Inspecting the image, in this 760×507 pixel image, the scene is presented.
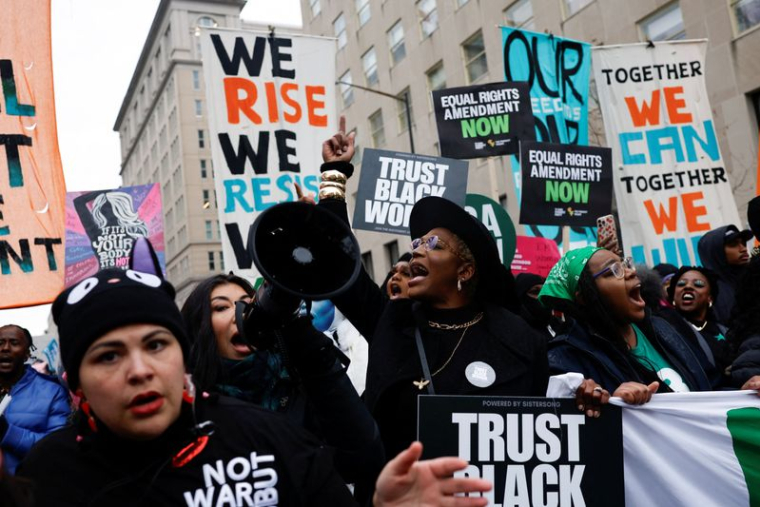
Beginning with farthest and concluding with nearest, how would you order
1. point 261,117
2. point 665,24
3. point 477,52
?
point 477,52
point 665,24
point 261,117

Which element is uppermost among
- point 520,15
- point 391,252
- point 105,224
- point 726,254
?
point 520,15

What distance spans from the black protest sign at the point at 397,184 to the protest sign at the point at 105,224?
440cm

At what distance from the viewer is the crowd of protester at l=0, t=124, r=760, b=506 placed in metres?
1.54

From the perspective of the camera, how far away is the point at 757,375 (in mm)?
3059

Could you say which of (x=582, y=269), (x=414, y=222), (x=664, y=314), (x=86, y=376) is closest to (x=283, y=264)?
(x=86, y=376)

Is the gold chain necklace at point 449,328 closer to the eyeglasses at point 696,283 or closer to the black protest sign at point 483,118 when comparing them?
the eyeglasses at point 696,283

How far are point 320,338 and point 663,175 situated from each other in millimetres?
7008

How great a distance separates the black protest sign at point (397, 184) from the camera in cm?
656

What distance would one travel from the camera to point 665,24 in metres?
14.9

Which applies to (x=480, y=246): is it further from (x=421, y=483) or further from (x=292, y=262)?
(x=421, y=483)

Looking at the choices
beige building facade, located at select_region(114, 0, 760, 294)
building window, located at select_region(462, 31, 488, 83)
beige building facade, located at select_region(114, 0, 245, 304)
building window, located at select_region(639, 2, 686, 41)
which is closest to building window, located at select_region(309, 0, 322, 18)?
beige building facade, located at select_region(114, 0, 760, 294)

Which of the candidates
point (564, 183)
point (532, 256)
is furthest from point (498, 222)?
point (564, 183)

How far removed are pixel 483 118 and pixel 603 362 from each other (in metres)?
5.17

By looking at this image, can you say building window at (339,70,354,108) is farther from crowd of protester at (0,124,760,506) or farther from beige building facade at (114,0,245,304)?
beige building facade at (114,0,245,304)
